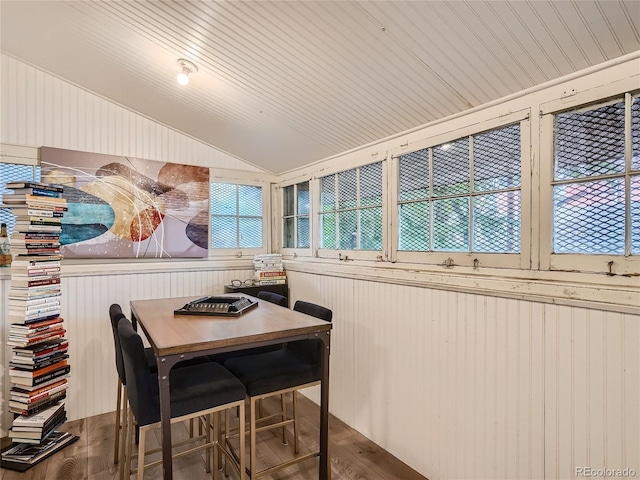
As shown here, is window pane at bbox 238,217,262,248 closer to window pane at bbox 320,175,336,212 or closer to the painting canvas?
the painting canvas

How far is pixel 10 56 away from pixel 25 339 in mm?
2069

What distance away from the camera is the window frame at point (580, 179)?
1.39 m

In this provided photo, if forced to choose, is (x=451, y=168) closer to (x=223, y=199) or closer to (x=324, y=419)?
(x=324, y=419)

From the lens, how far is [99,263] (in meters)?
2.90

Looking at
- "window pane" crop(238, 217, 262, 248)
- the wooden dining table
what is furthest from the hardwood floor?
"window pane" crop(238, 217, 262, 248)

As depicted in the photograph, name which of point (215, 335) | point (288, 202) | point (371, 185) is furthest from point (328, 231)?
point (215, 335)

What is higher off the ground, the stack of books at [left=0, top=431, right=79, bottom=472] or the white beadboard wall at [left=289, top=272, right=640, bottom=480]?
the white beadboard wall at [left=289, top=272, right=640, bottom=480]

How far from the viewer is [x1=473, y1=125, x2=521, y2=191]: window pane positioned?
5.74 feet

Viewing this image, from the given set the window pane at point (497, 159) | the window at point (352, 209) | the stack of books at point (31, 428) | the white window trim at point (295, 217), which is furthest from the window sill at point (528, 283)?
the stack of books at point (31, 428)

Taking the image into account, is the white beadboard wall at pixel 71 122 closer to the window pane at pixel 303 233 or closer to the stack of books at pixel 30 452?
the window pane at pixel 303 233

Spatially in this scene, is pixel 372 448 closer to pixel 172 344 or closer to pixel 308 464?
pixel 308 464

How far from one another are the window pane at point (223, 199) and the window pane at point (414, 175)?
6.03 ft

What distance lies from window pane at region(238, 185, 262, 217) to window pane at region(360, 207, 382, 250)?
1397 millimetres

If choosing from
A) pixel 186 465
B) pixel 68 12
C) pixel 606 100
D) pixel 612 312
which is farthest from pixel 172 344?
pixel 606 100
